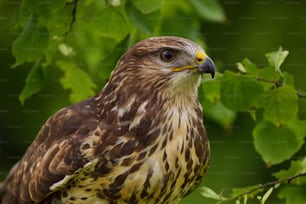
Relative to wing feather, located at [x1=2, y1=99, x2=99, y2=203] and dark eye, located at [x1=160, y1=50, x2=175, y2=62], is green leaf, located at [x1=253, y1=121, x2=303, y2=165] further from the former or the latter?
wing feather, located at [x1=2, y1=99, x2=99, y2=203]

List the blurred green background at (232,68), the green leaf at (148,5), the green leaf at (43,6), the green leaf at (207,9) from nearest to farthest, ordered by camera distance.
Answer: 1. the green leaf at (43,6)
2. the green leaf at (148,5)
3. the green leaf at (207,9)
4. the blurred green background at (232,68)

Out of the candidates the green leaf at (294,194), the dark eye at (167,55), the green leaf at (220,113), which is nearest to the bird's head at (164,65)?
the dark eye at (167,55)

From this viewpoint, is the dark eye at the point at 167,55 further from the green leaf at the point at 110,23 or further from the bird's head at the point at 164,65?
the green leaf at the point at 110,23

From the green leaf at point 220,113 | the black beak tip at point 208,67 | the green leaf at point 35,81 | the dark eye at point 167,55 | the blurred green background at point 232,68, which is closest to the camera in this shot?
the black beak tip at point 208,67

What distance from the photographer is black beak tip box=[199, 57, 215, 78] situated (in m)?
6.86

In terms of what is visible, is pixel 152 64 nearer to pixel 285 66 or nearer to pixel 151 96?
pixel 151 96

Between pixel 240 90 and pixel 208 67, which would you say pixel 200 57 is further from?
pixel 240 90

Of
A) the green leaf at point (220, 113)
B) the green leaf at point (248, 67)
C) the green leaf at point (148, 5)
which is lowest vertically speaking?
the green leaf at point (220, 113)

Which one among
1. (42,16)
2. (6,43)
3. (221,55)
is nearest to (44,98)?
(6,43)

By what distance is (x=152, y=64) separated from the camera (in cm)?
710

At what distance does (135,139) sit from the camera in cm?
696

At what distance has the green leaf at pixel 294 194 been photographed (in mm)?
7156

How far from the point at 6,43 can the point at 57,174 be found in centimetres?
477

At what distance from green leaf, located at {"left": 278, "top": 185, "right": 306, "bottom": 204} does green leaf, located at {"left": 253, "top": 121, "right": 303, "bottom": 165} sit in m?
0.26
